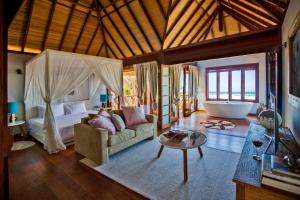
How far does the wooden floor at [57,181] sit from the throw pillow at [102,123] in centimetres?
78

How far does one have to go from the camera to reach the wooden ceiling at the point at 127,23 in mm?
4188

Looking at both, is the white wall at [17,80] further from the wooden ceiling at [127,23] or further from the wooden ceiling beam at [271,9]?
the wooden ceiling beam at [271,9]

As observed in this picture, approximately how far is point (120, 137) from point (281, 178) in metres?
2.64

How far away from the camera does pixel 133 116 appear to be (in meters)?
3.96

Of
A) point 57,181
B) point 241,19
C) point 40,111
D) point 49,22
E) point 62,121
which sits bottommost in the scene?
point 57,181

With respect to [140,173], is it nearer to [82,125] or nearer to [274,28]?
[82,125]

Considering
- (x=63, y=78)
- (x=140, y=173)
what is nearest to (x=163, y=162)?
(x=140, y=173)

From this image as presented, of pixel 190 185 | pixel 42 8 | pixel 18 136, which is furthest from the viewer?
pixel 18 136

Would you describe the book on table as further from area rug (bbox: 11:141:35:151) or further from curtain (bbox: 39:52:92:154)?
area rug (bbox: 11:141:35:151)

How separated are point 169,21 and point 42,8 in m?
3.46

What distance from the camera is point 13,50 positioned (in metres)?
4.70

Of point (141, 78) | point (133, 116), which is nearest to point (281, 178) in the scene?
point (133, 116)

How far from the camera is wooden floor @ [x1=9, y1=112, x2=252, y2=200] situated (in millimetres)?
2117

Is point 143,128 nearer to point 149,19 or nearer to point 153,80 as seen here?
point 153,80
